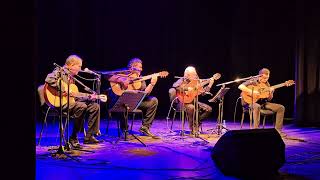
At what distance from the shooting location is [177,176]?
429 centimetres

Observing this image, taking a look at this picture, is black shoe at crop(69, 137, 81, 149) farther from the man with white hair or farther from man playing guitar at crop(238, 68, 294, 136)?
man playing guitar at crop(238, 68, 294, 136)

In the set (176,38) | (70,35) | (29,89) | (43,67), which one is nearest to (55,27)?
(70,35)

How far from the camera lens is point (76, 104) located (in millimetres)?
6160

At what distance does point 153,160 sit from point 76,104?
1.66m

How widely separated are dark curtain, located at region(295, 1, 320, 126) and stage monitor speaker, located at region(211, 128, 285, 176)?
5768 mm

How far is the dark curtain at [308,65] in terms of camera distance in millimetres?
9375

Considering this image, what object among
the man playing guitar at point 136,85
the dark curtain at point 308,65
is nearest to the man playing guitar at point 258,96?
the man playing guitar at point 136,85

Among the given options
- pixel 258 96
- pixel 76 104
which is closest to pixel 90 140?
pixel 76 104

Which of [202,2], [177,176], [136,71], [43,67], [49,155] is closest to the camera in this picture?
[177,176]

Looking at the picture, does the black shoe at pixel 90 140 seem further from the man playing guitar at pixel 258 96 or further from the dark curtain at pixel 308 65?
the dark curtain at pixel 308 65

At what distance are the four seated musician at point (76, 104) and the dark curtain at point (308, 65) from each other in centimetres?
523

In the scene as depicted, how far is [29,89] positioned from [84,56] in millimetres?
8284

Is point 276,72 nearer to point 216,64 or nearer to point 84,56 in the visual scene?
point 216,64

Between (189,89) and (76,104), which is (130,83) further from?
(76,104)
